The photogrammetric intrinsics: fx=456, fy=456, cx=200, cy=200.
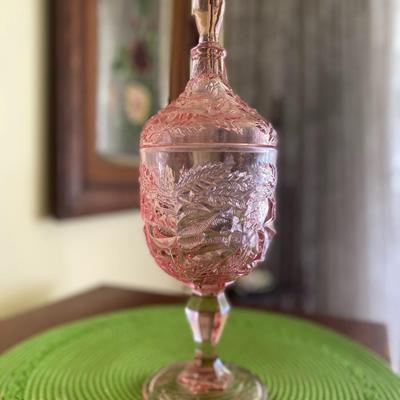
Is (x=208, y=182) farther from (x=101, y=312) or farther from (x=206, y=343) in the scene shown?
(x=101, y=312)

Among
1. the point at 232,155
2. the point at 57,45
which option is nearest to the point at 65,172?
the point at 57,45

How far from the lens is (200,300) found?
0.51 metres

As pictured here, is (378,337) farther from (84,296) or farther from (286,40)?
(286,40)

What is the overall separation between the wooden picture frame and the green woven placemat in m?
0.34

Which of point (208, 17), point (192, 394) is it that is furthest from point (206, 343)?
point (208, 17)

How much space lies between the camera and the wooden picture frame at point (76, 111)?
3.06 feet

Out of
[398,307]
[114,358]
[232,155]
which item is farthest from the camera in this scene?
[398,307]

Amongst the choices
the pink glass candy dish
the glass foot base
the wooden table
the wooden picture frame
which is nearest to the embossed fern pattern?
the pink glass candy dish

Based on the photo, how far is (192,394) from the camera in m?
0.49

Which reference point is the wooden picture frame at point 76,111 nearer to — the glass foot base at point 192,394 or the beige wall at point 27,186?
the beige wall at point 27,186

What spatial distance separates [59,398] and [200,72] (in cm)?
38

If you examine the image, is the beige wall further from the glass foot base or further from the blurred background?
the glass foot base

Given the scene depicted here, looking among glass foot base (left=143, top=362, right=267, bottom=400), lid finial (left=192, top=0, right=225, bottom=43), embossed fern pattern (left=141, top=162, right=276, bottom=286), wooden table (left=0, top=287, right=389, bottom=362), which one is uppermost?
lid finial (left=192, top=0, right=225, bottom=43)

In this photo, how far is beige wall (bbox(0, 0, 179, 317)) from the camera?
2.82 feet
